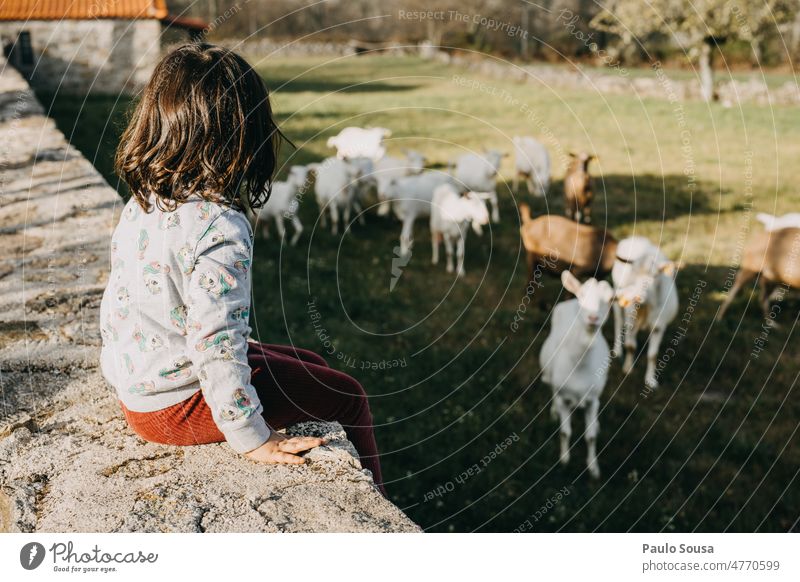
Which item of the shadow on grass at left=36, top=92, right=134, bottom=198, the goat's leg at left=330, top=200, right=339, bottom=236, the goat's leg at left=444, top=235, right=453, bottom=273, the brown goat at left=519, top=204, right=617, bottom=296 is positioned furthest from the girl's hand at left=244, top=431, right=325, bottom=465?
the goat's leg at left=330, top=200, right=339, bottom=236

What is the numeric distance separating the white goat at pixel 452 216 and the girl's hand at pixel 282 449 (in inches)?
202

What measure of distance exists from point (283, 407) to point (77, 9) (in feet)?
52.1

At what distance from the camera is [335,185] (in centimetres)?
806

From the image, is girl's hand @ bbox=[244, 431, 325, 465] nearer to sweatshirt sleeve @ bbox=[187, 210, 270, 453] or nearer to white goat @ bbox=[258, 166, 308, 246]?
Result: sweatshirt sleeve @ bbox=[187, 210, 270, 453]

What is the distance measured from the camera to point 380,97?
68.2 feet

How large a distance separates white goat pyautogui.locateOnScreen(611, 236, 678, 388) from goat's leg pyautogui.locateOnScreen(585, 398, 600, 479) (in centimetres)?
95

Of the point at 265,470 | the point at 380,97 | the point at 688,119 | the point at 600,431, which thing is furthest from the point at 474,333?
the point at 380,97

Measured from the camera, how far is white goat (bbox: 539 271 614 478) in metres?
4.37

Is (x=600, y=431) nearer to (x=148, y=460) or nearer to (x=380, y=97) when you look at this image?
(x=148, y=460)

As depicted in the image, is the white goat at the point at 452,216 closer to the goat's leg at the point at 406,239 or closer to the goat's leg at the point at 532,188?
the goat's leg at the point at 406,239

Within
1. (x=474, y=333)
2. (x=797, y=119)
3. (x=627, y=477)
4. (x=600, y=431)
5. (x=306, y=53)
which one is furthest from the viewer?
(x=306, y=53)

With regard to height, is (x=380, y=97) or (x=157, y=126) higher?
(x=157, y=126)

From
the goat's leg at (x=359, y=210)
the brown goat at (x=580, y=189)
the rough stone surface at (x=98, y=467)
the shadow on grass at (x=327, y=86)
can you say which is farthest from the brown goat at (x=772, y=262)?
the shadow on grass at (x=327, y=86)
